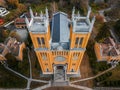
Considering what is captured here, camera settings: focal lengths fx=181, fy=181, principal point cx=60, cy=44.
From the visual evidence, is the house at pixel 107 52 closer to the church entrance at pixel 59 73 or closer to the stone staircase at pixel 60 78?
the church entrance at pixel 59 73

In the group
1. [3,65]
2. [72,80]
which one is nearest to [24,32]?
[3,65]

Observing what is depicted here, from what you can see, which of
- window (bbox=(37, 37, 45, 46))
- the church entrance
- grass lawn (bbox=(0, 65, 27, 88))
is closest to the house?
the church entrance

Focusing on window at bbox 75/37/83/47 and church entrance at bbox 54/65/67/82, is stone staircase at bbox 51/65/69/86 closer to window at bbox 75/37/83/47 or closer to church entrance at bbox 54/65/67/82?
church entrance at bbox 54/65/67/82

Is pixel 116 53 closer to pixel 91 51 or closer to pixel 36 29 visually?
pixel 91 51

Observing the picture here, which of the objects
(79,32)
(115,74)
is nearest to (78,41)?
(79,32)

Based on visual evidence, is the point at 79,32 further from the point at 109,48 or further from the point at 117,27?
the point at 117,27

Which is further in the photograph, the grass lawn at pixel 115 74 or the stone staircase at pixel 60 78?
the grass lawn at pixel 115 74

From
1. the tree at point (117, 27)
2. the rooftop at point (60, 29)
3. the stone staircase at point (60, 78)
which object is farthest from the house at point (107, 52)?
the stone staircase at point (60, 78)
